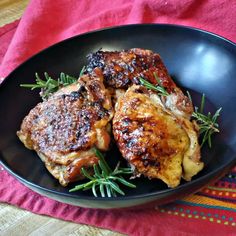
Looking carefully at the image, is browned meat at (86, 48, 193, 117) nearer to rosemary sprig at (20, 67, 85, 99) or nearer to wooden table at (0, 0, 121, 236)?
rosemary sprig at (20, 67, 85, 99)

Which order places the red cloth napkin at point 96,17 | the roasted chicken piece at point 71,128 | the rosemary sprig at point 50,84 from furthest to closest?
the red cloth napkin at point 96,17, the rosemary sprig at point 50,84, the roasted chicken piece at point 71,128

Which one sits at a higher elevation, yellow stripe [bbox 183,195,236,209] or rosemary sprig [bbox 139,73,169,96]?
rosemary sprig [bbox 139,73,169,96]

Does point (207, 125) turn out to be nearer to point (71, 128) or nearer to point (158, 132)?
point (158, 132)

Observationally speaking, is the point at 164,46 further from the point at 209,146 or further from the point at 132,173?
the point at 132,173

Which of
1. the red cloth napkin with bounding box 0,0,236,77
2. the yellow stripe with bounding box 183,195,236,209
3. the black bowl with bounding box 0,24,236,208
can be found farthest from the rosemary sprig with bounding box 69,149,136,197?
the red cloth napkin with bounding box 0,0,236,77

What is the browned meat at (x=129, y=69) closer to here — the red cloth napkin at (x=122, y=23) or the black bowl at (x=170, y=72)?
the black bowl at (x=170, y=72)

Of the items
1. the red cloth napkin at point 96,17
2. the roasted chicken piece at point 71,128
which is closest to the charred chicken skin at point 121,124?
the roasted chicken piece at point 71,128
